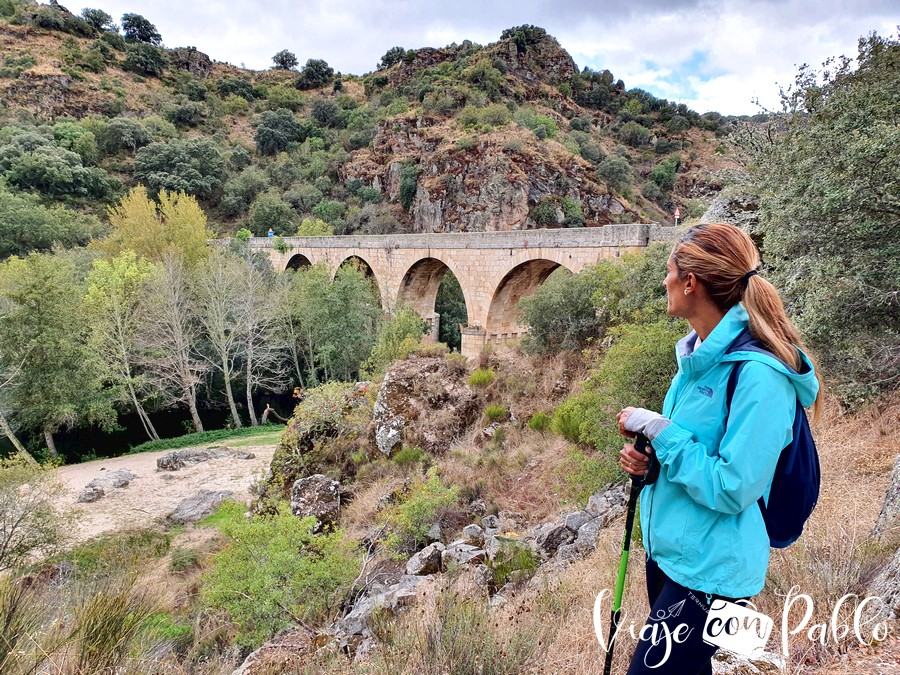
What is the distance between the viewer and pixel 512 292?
13625 millimetres

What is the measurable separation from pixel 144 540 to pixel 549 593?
7837 millimetres

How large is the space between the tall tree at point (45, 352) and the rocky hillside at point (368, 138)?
72.7ft

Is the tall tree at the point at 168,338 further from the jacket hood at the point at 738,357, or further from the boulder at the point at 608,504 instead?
the jacket hood at the point at 738,357

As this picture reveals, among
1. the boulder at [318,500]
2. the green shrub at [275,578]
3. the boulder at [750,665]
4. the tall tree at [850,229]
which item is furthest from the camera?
the boulder at [318,500]

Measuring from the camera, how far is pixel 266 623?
3295 millimetres

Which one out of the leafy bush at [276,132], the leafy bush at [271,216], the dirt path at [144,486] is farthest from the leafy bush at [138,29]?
the dirt path at [144,486]

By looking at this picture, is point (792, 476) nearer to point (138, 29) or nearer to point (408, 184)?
point (408, 184)

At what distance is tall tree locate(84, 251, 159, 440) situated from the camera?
46.5ft

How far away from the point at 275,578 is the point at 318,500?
8.85ft

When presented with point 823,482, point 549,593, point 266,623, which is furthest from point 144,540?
point 823,482

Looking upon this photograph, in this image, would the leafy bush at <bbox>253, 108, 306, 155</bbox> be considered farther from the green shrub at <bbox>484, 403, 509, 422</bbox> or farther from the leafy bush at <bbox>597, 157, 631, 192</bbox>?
the green shrub at <bbox>484, 403, 509, 422</bbox>

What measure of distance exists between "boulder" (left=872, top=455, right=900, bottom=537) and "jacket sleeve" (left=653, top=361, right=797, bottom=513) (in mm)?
1684

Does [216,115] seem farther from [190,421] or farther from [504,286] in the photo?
[504,286]

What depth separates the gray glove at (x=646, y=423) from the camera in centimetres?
107
